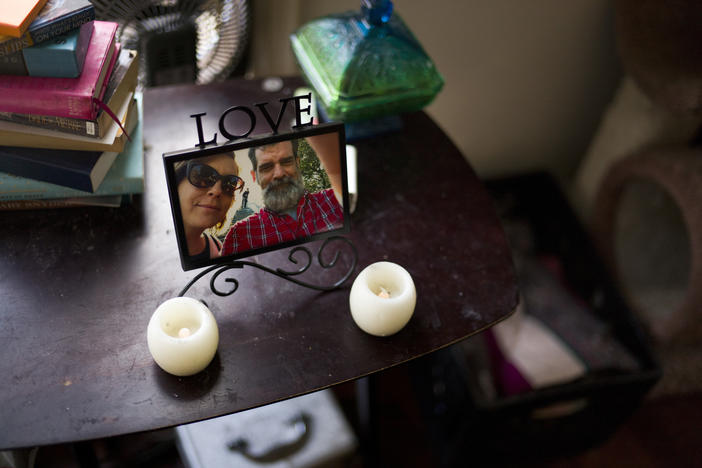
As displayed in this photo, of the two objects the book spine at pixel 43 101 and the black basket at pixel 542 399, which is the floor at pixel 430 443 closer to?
the black basket at pixel 542 399

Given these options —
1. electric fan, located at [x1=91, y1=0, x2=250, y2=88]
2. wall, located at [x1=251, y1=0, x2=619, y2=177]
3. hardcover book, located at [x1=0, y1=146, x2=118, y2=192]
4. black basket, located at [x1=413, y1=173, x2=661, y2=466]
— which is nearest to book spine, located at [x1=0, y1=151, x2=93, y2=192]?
hardcover book, located at [x1=0, y1=146, x2=118, y2=192]

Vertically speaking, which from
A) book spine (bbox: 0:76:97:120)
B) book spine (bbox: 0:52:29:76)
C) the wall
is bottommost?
the wall

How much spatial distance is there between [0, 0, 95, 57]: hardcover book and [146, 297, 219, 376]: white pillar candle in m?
0.39

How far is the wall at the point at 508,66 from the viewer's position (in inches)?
57.5

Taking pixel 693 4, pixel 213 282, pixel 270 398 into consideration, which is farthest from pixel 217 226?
pixel 693 4

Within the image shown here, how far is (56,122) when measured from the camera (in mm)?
859

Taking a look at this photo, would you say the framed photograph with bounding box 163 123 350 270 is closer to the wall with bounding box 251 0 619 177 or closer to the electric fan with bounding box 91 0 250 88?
the electric fan with bounding box 91 0 250 88

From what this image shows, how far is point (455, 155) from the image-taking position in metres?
1.11

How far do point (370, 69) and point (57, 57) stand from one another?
1.51ft

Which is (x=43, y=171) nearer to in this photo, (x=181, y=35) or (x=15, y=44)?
(x=15, y=44)

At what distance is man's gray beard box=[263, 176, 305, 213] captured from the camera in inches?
31.3

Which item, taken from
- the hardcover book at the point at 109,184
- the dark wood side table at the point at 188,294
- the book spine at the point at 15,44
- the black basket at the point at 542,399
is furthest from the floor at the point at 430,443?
the book spine at the point at 15,44

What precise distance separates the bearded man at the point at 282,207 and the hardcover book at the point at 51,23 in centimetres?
32

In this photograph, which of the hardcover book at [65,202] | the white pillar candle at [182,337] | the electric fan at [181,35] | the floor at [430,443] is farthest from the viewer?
the floor at [430,443]
